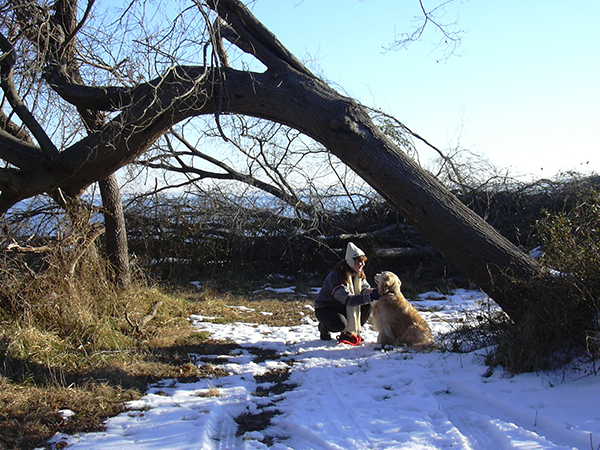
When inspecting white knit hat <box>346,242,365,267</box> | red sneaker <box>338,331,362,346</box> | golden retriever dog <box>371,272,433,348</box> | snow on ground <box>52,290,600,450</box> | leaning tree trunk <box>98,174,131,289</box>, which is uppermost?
leaning tree trunk <box>98,174,131,289</box>

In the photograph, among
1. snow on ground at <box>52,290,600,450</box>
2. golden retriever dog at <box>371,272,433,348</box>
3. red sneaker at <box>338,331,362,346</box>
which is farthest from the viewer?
red sneaker at <box>338,331,362,346</box>

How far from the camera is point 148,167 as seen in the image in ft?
32.9

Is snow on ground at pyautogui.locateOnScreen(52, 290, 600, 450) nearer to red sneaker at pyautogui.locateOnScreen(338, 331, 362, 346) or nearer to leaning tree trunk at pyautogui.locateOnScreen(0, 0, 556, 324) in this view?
red sneaker at pyautogui.locateOnScreen(338, 331, 362, 346)

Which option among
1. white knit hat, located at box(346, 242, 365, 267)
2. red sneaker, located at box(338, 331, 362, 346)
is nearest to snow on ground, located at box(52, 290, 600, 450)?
red sneaker, located at box(338, 331, 362, 346)

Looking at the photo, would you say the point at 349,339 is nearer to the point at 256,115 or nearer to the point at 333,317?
the point at 333,317

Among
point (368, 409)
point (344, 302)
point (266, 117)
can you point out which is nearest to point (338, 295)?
point (344, 302)

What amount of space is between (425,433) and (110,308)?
416cm

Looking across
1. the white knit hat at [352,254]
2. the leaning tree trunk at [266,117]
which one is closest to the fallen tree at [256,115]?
the leaning tree trunk at [266,117]

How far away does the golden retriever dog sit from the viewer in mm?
5875

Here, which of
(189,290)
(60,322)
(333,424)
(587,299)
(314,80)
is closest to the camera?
(333,424)

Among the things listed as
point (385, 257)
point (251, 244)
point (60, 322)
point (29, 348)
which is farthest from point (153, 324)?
point (385, 257)

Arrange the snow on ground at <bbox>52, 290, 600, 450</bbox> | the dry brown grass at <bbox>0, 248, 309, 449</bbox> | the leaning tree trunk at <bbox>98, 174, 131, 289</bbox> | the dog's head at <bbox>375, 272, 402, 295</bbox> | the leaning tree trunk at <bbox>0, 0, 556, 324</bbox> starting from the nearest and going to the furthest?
1. the snow on ground at <bbox>52, 290, 600, 450</bbox>
2. the dry brown grass at <bbox>0, 248, 309, 449</bbox>
3. the leaning tree trunk at <bbox>0, 0, 556, 324</bbox>
4. the dog's head at <bbox>375, 272, 402, 295</bbox>
5. the leaning tree trunk at <bbox>98, 174, 131, 289</bbox>

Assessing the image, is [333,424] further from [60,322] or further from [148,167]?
[148,167]

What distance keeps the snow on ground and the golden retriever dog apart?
1.27ft
